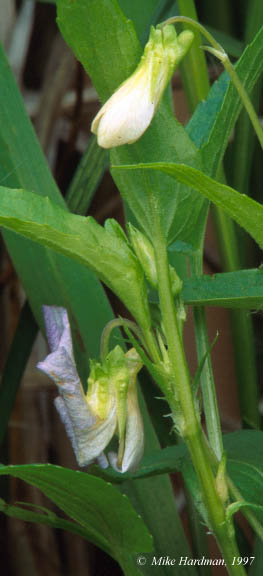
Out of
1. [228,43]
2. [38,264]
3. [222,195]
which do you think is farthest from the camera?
[228,43]

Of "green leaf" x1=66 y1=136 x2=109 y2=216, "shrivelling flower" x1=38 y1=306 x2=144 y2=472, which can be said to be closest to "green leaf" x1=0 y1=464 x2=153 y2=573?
"shrivelling flower" x1=38 y1=306 x2=144 y2=472

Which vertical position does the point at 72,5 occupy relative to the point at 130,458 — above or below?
above

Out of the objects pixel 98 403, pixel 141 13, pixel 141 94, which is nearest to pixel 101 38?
pixel 141 94

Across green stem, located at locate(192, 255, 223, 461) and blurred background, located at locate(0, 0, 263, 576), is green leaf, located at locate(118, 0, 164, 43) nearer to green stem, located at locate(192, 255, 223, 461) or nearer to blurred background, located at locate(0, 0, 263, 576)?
blurred background, located at locate(0, 0, 263, 576)

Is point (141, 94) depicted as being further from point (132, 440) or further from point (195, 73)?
point (195, 73)

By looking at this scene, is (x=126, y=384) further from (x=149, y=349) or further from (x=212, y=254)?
(x=212, y=254)

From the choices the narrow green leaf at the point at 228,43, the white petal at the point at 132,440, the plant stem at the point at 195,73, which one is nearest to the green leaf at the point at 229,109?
the white petal at the point at 132,440

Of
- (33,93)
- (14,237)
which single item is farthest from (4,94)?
(33,93)
